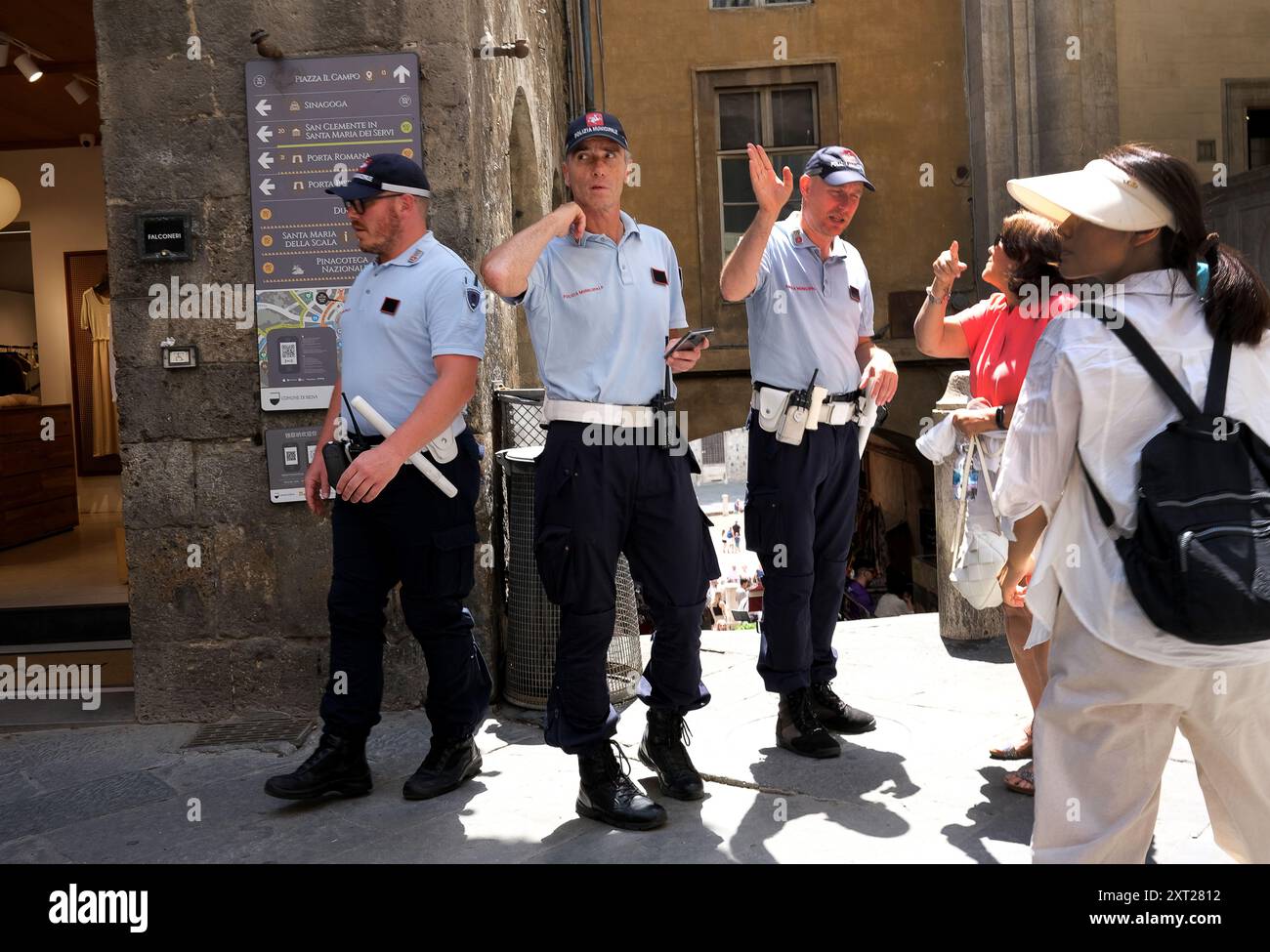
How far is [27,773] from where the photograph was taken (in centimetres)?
443

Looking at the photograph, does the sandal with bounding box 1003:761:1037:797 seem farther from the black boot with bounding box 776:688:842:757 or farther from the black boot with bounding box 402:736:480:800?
the black boot with bounding box 402:736:480:800

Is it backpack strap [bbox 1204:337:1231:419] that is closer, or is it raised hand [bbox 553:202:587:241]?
backpack strap [bbox 1204:337:1231:419]

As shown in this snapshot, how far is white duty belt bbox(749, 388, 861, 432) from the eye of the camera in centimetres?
426

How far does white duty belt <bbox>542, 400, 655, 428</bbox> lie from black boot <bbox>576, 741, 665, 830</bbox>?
3.16 feet

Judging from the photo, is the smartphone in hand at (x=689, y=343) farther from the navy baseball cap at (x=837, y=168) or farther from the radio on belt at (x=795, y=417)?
the navy baseball cap at (x=837, y=168)

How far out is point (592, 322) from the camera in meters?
3.66

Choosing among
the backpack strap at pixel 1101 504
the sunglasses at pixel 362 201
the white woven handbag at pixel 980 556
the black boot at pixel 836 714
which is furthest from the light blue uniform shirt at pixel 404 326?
the backpack strap at pixel 1101 504

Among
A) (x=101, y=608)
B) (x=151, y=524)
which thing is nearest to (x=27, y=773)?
(x=151, y=524)

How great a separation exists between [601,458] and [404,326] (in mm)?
747

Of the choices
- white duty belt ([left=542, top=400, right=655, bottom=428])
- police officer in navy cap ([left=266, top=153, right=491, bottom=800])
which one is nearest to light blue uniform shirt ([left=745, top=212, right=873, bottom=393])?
white duty belt ([left=542, top=400, right=655, bottom=428])

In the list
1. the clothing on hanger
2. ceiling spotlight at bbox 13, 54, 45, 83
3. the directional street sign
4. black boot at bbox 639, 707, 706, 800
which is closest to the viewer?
black boot at bbox 639, 707, 706, 800

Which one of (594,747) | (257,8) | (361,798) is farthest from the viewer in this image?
(257,8)
